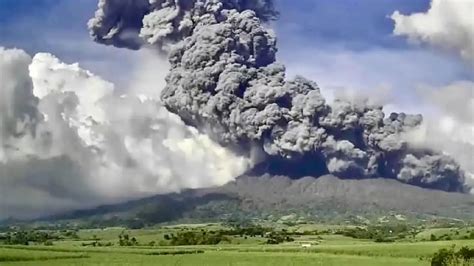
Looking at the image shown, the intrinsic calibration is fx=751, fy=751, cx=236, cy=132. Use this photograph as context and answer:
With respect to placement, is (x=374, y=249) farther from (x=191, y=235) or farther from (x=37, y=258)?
(x=191, y=235)

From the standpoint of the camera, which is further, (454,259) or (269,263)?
(269,263)

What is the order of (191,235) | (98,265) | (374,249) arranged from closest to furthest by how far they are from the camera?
(98,265) → (374,249) → (191,235)

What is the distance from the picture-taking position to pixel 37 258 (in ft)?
180

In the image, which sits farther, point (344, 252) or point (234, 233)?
point (234, 233)

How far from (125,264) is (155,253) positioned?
18541mm

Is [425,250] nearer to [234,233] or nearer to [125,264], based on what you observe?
[125,264]

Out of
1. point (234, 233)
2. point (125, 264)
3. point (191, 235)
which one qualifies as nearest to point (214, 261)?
point (125, 264)

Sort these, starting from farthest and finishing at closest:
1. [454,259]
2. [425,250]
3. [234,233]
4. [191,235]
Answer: [234,233] < [191,235] < [425,250] < [454,259]

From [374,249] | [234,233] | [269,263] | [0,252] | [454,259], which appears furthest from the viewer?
[234,233]

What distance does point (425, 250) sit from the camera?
2581 inches

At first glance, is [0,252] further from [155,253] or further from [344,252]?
[344,252]

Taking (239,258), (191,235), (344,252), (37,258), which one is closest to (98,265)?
(37,258)

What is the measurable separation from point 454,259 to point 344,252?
1055 inches

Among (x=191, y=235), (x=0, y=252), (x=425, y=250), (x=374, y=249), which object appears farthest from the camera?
(x=191, y=235)
